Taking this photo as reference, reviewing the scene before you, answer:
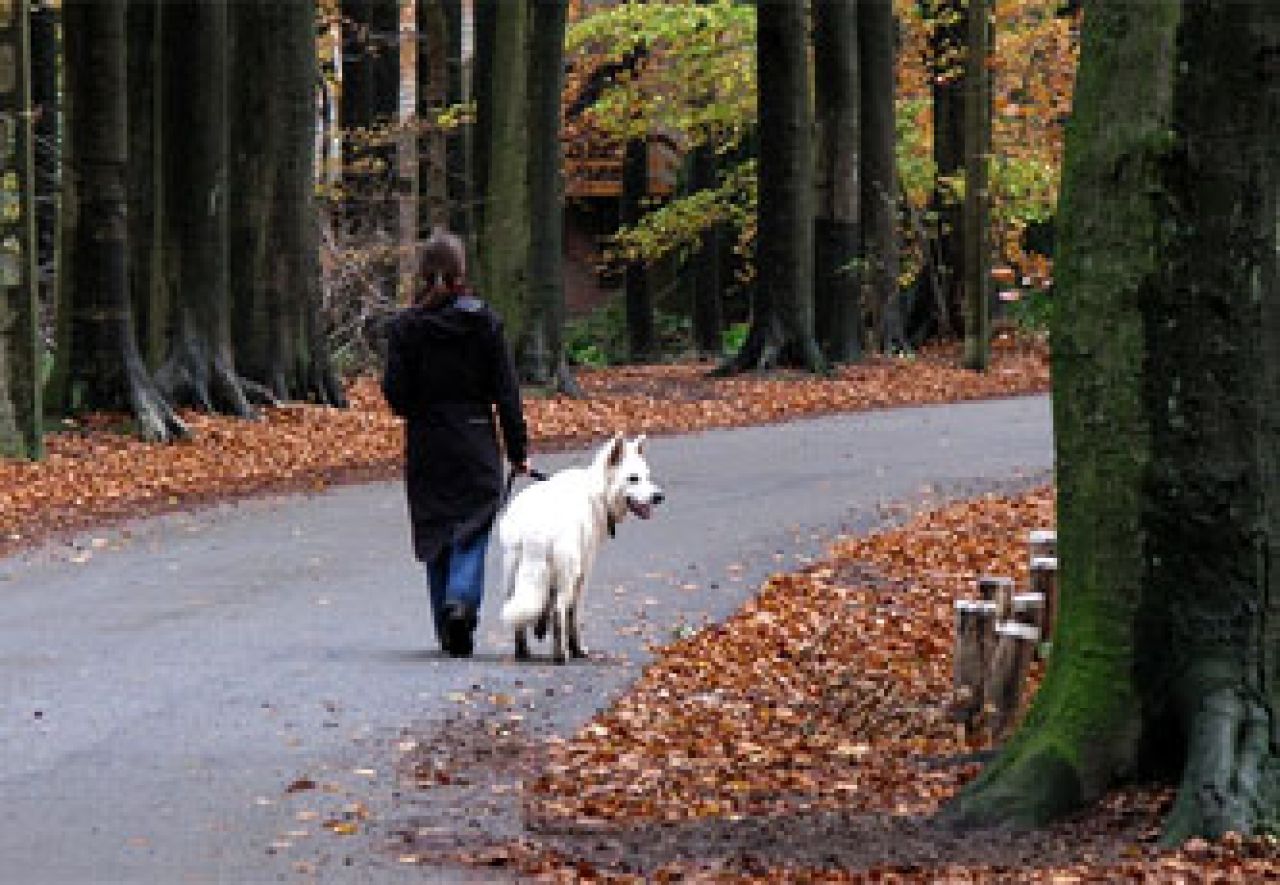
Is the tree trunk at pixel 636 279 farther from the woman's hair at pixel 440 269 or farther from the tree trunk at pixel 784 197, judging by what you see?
the woman's hair at pixel 440 269

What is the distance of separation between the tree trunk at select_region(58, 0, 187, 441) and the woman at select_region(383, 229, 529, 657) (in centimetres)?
1174

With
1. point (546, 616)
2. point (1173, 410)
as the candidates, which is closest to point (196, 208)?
point (546, 616)

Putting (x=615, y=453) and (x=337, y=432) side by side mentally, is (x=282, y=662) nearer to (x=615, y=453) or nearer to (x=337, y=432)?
(x=615, y=453)

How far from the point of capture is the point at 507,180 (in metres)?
31.2

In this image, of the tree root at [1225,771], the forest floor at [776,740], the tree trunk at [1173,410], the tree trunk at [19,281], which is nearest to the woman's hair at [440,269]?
the forest floor at [776,740]

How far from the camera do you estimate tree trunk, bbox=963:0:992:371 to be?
3716 cm

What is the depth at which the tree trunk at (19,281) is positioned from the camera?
74.4 ft

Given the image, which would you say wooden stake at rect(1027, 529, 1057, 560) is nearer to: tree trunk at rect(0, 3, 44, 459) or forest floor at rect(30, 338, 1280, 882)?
forest floor at rect(30, 338, 1280, 882)

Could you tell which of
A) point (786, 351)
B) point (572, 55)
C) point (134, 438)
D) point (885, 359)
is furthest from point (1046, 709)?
point (572, 55)

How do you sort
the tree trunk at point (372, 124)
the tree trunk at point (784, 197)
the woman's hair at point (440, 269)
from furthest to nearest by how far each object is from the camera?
the tree trunk at point (372, 124), the tree trunk at point (784, 197), the woman's hair at point (440, 269)

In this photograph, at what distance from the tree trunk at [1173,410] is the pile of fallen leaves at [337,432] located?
1080 centimetres

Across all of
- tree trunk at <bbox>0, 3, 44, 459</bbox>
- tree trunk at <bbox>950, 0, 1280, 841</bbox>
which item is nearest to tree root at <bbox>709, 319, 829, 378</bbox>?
tree trunk at <bbox>0, 3, 44, 459</bbox>

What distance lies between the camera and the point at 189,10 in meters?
28.0

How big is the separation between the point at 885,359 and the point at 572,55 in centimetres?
960
